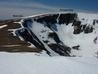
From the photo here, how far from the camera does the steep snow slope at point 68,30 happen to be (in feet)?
451

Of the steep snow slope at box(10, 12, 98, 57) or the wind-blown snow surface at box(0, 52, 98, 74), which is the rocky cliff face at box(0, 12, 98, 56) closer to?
the steep snow slope at box(10, 12, 98, 57)

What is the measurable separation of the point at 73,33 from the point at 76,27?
4.71m

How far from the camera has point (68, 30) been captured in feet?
529

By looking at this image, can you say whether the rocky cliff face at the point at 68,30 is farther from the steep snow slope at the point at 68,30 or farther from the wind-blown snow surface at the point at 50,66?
the wind-blown snow surface at the point at 50,66

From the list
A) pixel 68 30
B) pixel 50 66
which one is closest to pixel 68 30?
pixel 68 30

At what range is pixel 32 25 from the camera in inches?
5817

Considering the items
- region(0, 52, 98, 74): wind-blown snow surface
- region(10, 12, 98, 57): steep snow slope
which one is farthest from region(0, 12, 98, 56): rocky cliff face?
region(0, 52, 98, 74): wind-blown snow surface

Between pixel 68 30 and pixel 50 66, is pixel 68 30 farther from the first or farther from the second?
pixel 50 66

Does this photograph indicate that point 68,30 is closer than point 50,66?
No

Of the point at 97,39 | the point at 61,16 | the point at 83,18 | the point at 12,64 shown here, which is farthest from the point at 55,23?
the point at 12,64

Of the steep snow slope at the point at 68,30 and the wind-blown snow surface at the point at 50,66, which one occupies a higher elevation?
the wind-blown snow surface at the point at 50,66

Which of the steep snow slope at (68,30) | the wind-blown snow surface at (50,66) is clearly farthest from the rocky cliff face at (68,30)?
the wind-blown snow surface at (50,66)

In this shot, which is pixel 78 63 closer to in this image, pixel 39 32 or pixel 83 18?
pixel 39 32

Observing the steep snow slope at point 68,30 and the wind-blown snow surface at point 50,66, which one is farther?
the steep snow slope at point 68,30
